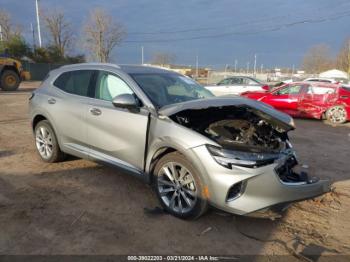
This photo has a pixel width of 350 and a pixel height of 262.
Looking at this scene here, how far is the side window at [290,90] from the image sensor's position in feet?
36.8

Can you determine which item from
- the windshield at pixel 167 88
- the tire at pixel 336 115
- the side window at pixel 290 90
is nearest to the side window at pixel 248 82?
the side window at pixel 290 90

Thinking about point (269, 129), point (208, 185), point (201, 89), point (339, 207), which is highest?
point (201, 89)

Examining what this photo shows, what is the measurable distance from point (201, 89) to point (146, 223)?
233cm

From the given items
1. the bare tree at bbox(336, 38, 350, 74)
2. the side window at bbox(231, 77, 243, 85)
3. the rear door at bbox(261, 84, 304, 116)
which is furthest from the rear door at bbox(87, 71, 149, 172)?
the bare tree at bbox(336, 38, 350, 74)

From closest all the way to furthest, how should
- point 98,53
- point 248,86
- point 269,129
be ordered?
point 269,129
point 248,86
point 98,53

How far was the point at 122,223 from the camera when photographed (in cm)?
341

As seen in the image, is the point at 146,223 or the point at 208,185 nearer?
the point at 208,185

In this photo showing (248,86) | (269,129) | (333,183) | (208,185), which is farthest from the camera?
(248,86)

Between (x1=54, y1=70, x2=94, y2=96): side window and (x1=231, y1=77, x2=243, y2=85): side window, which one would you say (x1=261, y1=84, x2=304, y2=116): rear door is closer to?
(x1=231, y1=77, x2=243, y2=85): side window

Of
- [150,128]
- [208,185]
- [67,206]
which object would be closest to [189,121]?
[150,128]

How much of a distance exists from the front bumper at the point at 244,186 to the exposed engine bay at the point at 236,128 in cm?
24

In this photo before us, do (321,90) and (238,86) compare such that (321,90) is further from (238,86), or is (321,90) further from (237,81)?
(237,81)

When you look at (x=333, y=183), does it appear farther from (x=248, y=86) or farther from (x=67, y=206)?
(x=248, y=86)

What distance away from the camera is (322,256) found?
2936 millimetres
